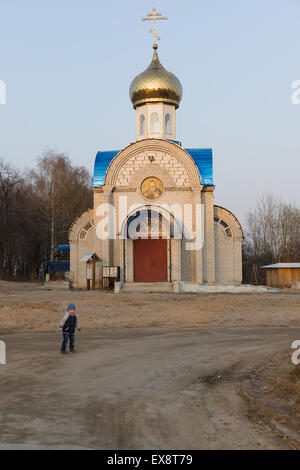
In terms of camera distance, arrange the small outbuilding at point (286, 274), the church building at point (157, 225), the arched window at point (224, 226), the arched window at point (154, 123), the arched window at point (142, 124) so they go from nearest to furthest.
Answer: the church building at point (157, 225) → the arched window at point (224, 226) → the small outbuilding at point (286, 274) → the arched window at point (154, 123) → the arched window at point (142, 124)

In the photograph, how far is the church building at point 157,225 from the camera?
2339 cm

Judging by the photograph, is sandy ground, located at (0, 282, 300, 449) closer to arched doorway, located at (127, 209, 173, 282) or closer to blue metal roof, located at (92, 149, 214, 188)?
arched doorway, located at (127, 209, 173, 282)

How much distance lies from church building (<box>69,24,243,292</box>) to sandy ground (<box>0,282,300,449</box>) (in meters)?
9.25

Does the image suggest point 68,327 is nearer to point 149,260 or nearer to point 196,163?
point 149,260

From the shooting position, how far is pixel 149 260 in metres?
23.8

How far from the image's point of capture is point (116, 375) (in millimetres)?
7387

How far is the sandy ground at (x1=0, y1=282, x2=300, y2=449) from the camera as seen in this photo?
15.4 feet

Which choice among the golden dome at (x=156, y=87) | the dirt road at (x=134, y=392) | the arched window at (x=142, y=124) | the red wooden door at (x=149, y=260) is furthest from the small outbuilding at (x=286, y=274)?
the dirt road at (x=134, y=392)

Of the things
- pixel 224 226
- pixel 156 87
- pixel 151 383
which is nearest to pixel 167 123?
pixel 156 87

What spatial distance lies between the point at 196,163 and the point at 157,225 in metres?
4.00

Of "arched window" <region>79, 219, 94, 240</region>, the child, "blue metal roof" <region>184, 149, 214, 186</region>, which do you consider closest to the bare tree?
"arched window" <region>79, 219, 94, 240</region>

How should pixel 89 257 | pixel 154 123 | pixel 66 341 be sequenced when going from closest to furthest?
pixel 66 341
pixel 89 257
pixel 154 123

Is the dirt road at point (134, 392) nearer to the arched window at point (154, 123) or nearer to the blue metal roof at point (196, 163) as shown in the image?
the blue metal roof at point (196, 163)
